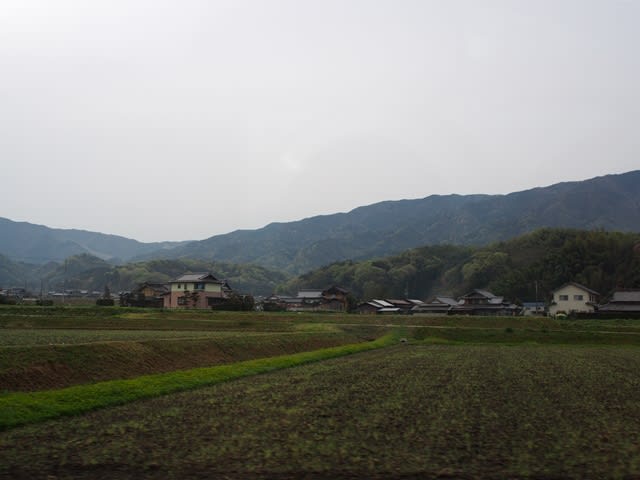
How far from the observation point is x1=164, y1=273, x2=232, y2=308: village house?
82062mm

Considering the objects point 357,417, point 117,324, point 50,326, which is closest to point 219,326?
point 117,324

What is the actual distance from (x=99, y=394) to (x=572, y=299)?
78465 millimetres

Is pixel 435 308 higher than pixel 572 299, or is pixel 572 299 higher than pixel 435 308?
pixel 572 299

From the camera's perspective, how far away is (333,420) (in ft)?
43.0

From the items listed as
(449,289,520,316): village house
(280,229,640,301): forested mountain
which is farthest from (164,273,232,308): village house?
(280,229,640,301): forested mountain

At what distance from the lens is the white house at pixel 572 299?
267 ft

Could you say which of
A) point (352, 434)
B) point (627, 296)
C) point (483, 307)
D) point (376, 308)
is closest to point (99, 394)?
point (352, 434)

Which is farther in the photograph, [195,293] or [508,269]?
[508,269]

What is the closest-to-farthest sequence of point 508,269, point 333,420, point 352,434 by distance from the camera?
1. point 352,434
2. point 333,420
3. point 508,269

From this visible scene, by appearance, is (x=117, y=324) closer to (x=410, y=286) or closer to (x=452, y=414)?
(x=452, y=414)

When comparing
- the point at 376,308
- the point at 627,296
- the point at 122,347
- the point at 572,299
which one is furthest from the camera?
the point at 376,308

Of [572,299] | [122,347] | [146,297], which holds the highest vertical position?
[146,297]

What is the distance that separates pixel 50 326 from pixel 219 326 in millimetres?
13731

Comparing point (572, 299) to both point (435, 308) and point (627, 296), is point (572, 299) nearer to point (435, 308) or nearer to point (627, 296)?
point (627, 296)
